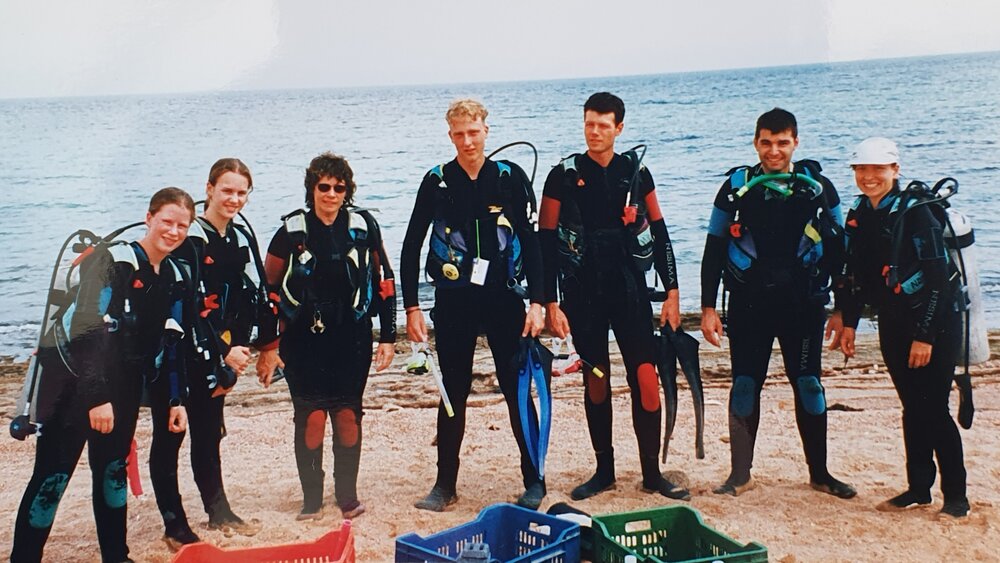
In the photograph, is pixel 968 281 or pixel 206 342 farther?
pixel 968 281

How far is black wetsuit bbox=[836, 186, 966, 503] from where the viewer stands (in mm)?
3986

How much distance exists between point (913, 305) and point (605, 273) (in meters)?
1.34

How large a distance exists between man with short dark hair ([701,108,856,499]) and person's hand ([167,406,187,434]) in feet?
7.83

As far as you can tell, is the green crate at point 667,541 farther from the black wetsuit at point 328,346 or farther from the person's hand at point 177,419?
the person's hand at point 177,419

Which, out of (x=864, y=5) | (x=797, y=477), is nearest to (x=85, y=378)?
(x=797, y=477)

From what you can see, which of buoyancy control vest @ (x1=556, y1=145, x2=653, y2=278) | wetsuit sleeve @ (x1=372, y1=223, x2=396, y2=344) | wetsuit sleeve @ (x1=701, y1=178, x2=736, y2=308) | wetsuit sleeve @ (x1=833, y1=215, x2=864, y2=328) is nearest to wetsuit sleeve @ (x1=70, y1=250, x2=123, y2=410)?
wetsuit sleeve @ (x1=372, y1=223, x2=396, y2=344)

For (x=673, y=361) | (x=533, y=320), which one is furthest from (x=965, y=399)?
(x=533, y=320)

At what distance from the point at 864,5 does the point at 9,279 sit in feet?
16.5

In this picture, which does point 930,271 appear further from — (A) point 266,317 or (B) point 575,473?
(A) point 266,317

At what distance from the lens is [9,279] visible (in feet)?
17.6

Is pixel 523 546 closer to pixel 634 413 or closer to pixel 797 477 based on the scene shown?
pixel 634 413

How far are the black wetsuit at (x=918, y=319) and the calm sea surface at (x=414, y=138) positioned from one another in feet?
5.37

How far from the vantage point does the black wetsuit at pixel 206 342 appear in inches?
152

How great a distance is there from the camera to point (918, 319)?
399 centimetres
